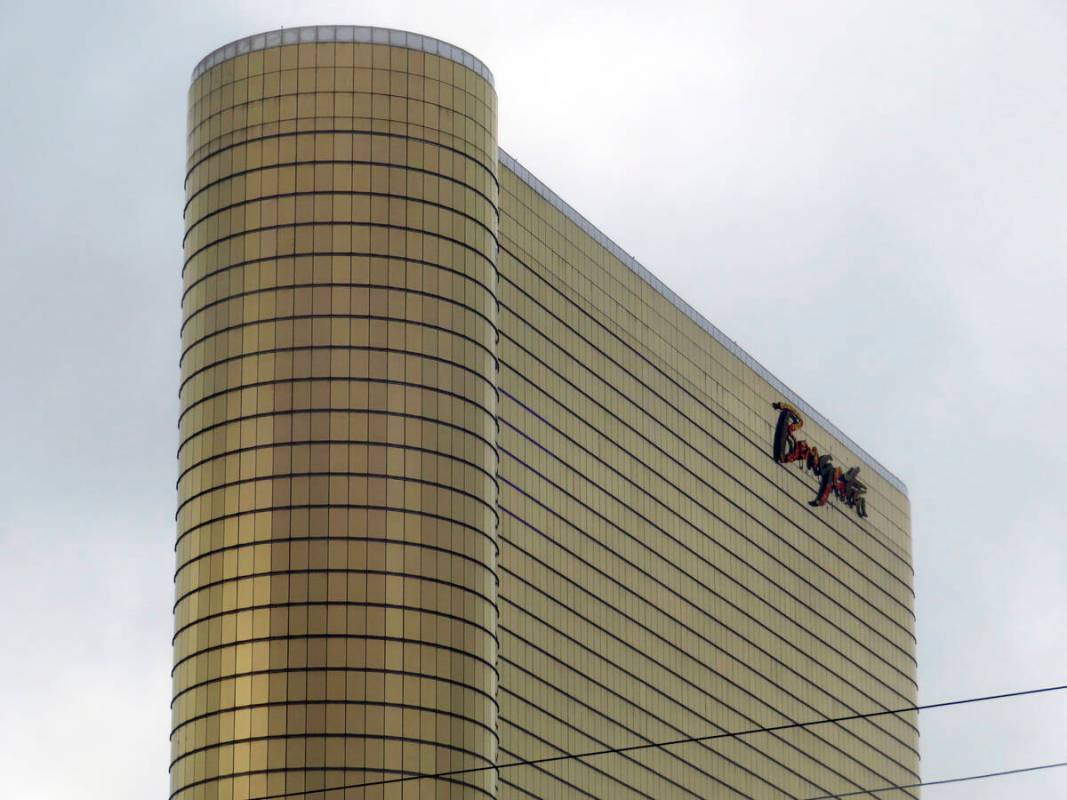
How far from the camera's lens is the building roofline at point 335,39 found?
156375 mm

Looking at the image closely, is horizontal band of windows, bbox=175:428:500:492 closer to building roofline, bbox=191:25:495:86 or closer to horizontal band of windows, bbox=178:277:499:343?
horizontal band of windows, bbox=178:277:499:343

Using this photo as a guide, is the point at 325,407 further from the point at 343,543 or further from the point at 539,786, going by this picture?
the point at 539,786

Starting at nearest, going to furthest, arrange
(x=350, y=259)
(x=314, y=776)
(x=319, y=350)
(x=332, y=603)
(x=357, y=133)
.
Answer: (x=314, y=776), (x=332, y=603), (x=319, y=350), (x=350, y=259), (x=357, y=133)

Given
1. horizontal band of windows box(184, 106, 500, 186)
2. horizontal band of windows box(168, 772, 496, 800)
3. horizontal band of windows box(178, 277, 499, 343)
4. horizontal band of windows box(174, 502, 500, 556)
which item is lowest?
horizontal band of windows box(168, 772, 496, 800)

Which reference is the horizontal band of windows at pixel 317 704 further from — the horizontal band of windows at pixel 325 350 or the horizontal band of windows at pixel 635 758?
the horizontal band of windows at pixel 325 350

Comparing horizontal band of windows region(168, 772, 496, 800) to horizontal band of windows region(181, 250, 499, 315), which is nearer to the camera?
horizontal band of windows region(168, 772, 496, 800)

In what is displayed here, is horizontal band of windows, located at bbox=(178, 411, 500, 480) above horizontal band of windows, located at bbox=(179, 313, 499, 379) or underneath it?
underneath

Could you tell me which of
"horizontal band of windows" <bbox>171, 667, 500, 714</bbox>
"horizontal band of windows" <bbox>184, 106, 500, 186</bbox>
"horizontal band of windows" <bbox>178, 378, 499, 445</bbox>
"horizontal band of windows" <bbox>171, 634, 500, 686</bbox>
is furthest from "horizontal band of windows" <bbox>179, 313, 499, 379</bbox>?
"horizontal band of windows" <bbox>171, 667, 500, 714</bbox>

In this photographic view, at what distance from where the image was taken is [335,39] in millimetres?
156375

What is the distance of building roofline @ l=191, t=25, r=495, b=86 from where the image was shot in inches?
6156

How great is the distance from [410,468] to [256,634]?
→ 13.0 metres

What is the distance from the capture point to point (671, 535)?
190 m

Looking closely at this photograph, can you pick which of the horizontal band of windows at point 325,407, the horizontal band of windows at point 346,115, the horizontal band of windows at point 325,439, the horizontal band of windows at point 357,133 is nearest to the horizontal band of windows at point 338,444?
the horizontal band of windows at point 325,439

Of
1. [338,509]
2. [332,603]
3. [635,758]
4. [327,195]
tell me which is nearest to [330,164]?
[327,195]
